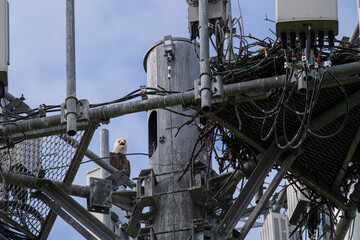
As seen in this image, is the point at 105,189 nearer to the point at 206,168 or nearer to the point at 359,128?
the point at 206,168

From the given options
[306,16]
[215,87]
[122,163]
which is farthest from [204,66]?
[122,163]

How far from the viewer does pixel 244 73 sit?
41.3 feet

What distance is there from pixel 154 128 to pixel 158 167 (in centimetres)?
87

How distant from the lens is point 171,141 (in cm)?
1348

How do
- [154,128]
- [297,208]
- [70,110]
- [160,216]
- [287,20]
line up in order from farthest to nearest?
[297,208] → [154,128] → [160,216] → [70,110] → [287,20]

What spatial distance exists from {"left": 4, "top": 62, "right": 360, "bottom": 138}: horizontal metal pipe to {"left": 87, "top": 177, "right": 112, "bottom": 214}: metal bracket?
4.71 feet

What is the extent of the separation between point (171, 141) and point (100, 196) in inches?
38.7

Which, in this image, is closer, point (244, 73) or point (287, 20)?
point (287, 20)

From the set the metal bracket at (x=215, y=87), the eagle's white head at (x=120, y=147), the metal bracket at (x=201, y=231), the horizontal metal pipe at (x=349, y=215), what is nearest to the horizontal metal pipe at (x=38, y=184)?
the metal bracket at (x=201, y=231)

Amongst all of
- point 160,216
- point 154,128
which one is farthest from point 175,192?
point 154,128

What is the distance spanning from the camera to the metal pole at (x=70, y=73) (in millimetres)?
12016

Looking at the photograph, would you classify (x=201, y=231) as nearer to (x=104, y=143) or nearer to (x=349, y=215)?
(x=349, y=215)

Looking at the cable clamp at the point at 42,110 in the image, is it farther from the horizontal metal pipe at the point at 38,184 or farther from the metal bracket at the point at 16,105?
the metal bracket at the point at 16,105

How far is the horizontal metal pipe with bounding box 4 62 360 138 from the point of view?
11.7m
